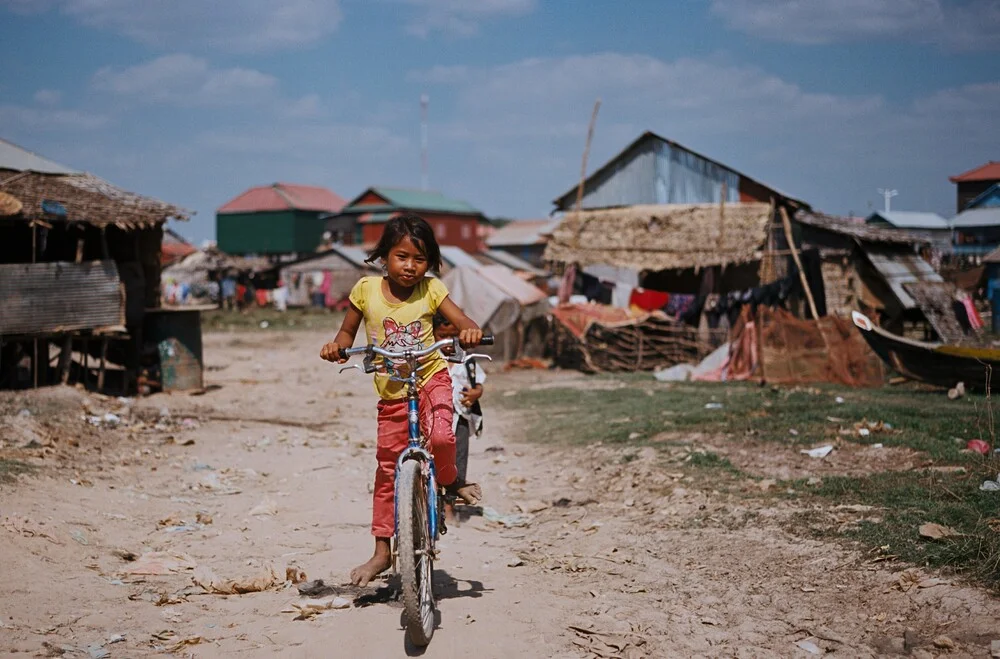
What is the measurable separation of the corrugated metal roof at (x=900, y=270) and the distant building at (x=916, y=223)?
32.0m

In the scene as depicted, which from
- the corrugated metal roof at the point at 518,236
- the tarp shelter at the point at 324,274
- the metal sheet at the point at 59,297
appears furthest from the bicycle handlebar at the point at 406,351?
the corrugated metal roof at the point at 518,236

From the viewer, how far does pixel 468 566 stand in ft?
16.8

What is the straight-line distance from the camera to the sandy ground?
3807mm

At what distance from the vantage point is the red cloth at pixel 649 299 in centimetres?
1969

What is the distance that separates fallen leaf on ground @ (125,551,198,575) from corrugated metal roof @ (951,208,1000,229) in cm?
5139

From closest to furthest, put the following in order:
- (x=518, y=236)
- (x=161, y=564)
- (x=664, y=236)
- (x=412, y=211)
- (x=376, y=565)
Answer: (x=376, y=565), (x=161, y=564), (x=664, y=236), (x=412, y=211), (x=518, y=236)

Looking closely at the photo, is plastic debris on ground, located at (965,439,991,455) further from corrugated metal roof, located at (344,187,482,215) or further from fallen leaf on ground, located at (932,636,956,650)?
corrugated metal roof, located at (344,187,482,215)

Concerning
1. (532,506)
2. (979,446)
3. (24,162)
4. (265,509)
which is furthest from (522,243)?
(265,509)

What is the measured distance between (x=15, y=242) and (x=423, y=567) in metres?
13.8

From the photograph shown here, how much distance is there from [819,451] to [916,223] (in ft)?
171

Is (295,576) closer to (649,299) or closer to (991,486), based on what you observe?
(991,486)

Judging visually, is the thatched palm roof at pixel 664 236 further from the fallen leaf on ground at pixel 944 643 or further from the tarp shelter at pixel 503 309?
the fallen leaf on ground at pixel 944 643

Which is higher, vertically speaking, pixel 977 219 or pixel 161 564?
pixel 977 219

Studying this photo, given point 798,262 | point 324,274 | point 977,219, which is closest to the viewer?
point 798,262
